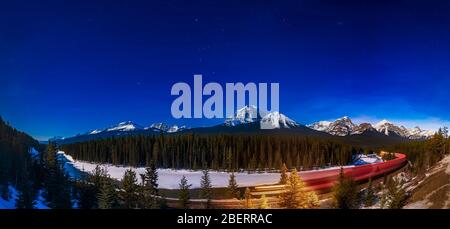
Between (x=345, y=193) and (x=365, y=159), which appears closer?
(x=345, y=193)

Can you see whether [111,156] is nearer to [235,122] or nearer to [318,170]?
[235,122]

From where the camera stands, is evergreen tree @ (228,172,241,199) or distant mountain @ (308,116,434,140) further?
distant mountain @ (308,116,434,140)

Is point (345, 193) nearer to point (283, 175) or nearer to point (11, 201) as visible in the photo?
point (283, 175)

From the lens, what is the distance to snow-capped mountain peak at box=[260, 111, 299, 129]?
7.25m

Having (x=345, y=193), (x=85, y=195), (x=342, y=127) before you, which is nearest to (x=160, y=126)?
(x=85, y=195)

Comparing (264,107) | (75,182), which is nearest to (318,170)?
(264,107)

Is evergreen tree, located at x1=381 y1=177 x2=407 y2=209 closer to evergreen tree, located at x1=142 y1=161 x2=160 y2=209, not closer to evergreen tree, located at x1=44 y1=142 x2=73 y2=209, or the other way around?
evergreen tree, located at x1=142 y1=161 x2=160 y2=209

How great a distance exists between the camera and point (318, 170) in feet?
24.5

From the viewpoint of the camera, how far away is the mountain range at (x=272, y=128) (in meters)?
7.23

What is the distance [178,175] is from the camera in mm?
7496

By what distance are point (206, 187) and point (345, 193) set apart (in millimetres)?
1814

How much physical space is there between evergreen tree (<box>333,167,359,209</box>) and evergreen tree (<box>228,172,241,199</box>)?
126 centimetres

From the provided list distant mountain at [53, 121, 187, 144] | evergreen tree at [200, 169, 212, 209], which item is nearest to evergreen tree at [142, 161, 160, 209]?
distant mountain at [53, 121, 187, 144]
